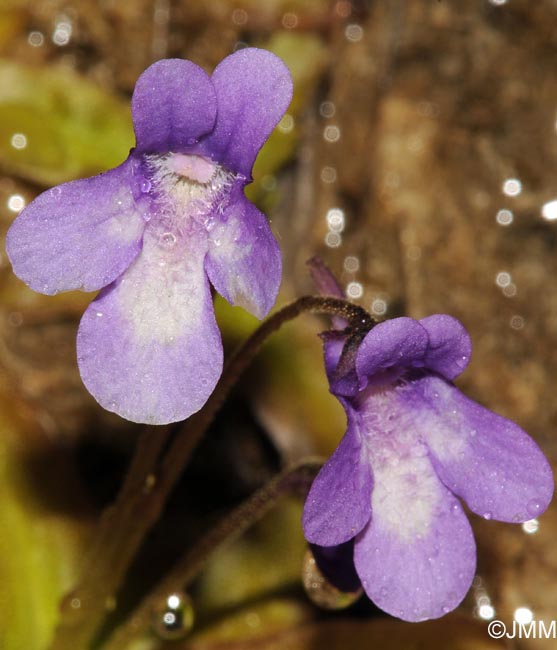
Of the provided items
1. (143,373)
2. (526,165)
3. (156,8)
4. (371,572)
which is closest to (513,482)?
(371,572)

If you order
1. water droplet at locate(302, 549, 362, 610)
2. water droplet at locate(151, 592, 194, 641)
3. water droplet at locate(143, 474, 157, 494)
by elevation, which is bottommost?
water droplet at locate(151, 592, 194, 641)

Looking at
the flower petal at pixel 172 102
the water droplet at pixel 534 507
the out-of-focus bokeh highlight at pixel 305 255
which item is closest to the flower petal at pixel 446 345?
the water droplet at pixel 534 507

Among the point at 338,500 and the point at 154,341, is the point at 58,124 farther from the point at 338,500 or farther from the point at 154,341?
the point at 338,500

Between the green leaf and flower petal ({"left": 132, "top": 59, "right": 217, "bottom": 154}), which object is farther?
the green leaf

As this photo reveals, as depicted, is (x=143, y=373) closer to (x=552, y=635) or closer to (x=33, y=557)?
(x=33, y=557)

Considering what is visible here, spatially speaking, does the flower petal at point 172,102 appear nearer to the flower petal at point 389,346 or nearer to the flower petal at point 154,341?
the flower petal at point 154,341

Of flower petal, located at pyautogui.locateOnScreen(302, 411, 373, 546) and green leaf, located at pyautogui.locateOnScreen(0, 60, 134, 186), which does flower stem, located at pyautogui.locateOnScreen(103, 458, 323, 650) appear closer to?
flower petal, located at pyautogui.locateOnScreen(302, 411, 373, 546)

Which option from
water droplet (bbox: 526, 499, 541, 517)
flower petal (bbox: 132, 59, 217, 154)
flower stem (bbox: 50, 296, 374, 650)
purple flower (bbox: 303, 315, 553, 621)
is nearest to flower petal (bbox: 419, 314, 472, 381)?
purple flower (bbox: 303, 315, 553, 621)
